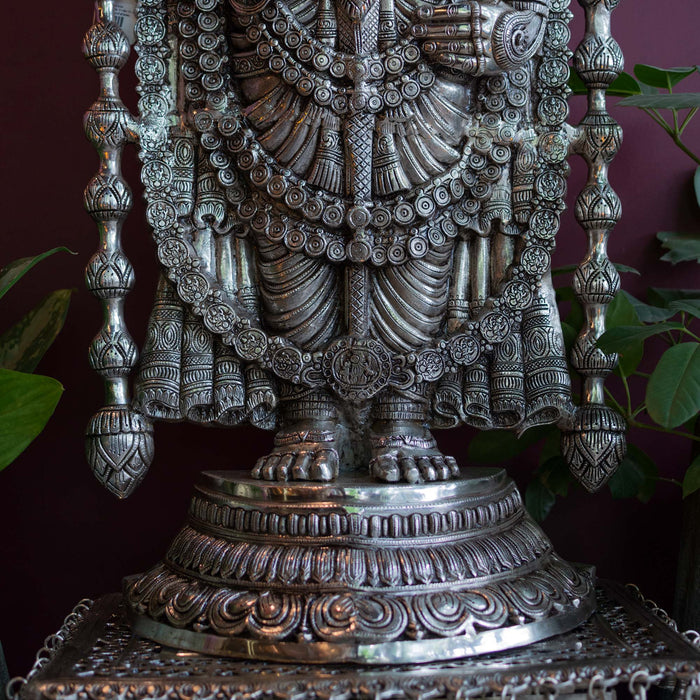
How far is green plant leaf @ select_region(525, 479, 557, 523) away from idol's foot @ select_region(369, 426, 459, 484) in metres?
0.37

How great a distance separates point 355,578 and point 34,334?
2.54 feet

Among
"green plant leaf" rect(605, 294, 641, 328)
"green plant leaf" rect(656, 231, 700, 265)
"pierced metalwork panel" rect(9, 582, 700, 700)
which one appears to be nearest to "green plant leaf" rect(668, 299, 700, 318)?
"green plant leaf" rect(605, 294, 641, 328)

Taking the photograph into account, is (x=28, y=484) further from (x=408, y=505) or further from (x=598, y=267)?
(x=598, y=267)

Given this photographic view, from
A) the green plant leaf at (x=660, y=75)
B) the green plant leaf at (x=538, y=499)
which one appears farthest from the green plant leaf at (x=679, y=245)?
the green plant leaf at (x=538, y=499)

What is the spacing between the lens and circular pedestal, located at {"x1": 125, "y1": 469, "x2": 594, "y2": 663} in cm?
118

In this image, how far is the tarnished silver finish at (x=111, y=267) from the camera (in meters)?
1.41

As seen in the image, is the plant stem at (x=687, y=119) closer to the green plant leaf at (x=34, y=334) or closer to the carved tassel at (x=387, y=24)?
the carved tassel at (x=387, y=24)

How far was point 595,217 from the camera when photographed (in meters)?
1.46

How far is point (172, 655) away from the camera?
1215 millimetres

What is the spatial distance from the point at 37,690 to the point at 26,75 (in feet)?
4.05

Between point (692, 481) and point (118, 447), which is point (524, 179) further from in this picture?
point (118, 447)

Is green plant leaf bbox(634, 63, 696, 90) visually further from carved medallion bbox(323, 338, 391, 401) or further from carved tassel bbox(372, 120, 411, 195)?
carved medallion bbox(323, 338, 391, 401)

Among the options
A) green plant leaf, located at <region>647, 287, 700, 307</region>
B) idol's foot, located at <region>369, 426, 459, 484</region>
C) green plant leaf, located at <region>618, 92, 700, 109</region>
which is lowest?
idol's foot, located at <region>369, 426, 459, 484</region>

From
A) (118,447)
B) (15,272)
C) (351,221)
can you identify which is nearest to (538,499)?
(351,221)
